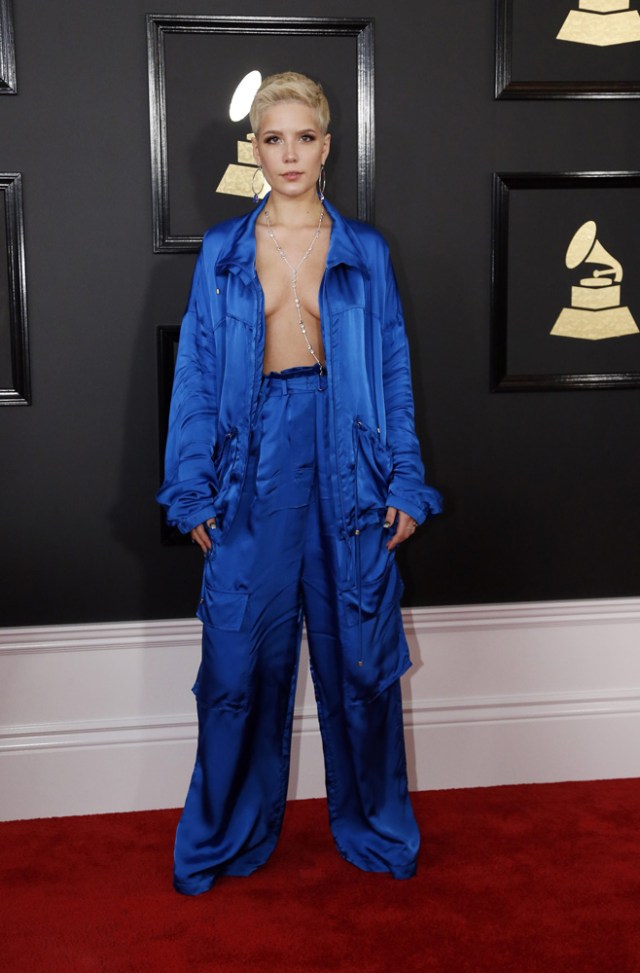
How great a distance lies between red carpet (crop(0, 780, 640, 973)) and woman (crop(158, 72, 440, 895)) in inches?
4.7

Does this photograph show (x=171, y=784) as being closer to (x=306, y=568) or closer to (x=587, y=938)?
(x=306, y=568)

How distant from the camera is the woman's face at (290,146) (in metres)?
2.33

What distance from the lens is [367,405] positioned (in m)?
2.42

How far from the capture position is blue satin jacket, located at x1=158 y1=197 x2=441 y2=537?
238 centimetres

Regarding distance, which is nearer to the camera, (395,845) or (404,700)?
(395,845)

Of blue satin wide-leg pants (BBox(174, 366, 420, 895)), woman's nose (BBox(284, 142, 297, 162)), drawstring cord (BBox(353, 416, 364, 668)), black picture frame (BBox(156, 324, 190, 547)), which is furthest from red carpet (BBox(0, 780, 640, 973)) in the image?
woman's nose (BBox(284, 142, 297, 162))

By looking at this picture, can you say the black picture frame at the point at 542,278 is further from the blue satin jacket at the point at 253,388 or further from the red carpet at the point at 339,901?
the red carpet at the point at 339,901

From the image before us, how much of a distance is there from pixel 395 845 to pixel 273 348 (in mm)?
1251

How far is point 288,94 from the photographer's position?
2.32m

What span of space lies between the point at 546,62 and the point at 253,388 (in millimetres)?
1311

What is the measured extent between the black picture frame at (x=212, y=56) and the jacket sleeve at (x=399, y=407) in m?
0.49

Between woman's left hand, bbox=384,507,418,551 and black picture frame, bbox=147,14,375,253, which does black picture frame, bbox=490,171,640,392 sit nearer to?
black picture frame, bbox=147,14,375,253

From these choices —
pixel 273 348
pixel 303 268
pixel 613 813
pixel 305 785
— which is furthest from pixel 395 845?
pixel 303 268

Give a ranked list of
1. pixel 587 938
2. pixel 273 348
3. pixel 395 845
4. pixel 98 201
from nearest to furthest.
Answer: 1. pixel 587 938
2. pixel 273 348
3. pixel 395 845
4. pixel 98 201
